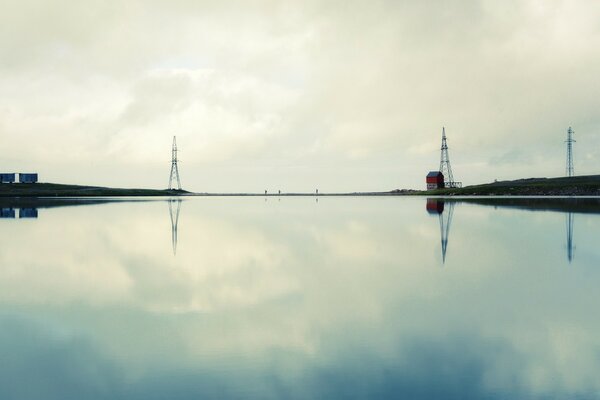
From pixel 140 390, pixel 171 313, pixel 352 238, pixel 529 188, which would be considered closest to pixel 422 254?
pixel 352 238

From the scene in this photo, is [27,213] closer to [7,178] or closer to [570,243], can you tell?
[570,243]

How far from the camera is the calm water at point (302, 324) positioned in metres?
9.59

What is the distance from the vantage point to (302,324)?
13.5 metres

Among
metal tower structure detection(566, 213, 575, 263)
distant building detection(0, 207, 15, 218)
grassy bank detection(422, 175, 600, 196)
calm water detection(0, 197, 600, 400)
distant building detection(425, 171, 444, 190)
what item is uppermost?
distant building detection(425, 171, 444, 190)

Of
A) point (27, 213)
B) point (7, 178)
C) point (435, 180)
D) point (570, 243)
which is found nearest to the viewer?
point (570, 243)

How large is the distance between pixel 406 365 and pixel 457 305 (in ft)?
19.2

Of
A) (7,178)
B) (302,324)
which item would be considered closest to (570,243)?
(302,324)

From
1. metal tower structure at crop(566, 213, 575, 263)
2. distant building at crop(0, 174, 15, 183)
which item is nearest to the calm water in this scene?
metal tower structure at crop(566, 213, 575, 263)

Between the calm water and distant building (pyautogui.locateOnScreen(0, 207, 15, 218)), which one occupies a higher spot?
distant building (pyautogui.locateOnScreen(0, 207, 15, 218))

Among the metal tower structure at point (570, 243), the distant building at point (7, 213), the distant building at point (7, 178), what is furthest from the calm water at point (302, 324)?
the distant building at point (7, 178)

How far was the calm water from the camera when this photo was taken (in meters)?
9.59

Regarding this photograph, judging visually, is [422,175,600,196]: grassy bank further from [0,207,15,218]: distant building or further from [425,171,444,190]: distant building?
[0,207,15,218]: distant building

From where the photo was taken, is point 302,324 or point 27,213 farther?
point 27,213

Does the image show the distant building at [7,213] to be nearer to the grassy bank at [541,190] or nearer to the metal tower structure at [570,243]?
the metal tower structure at [570,243]
